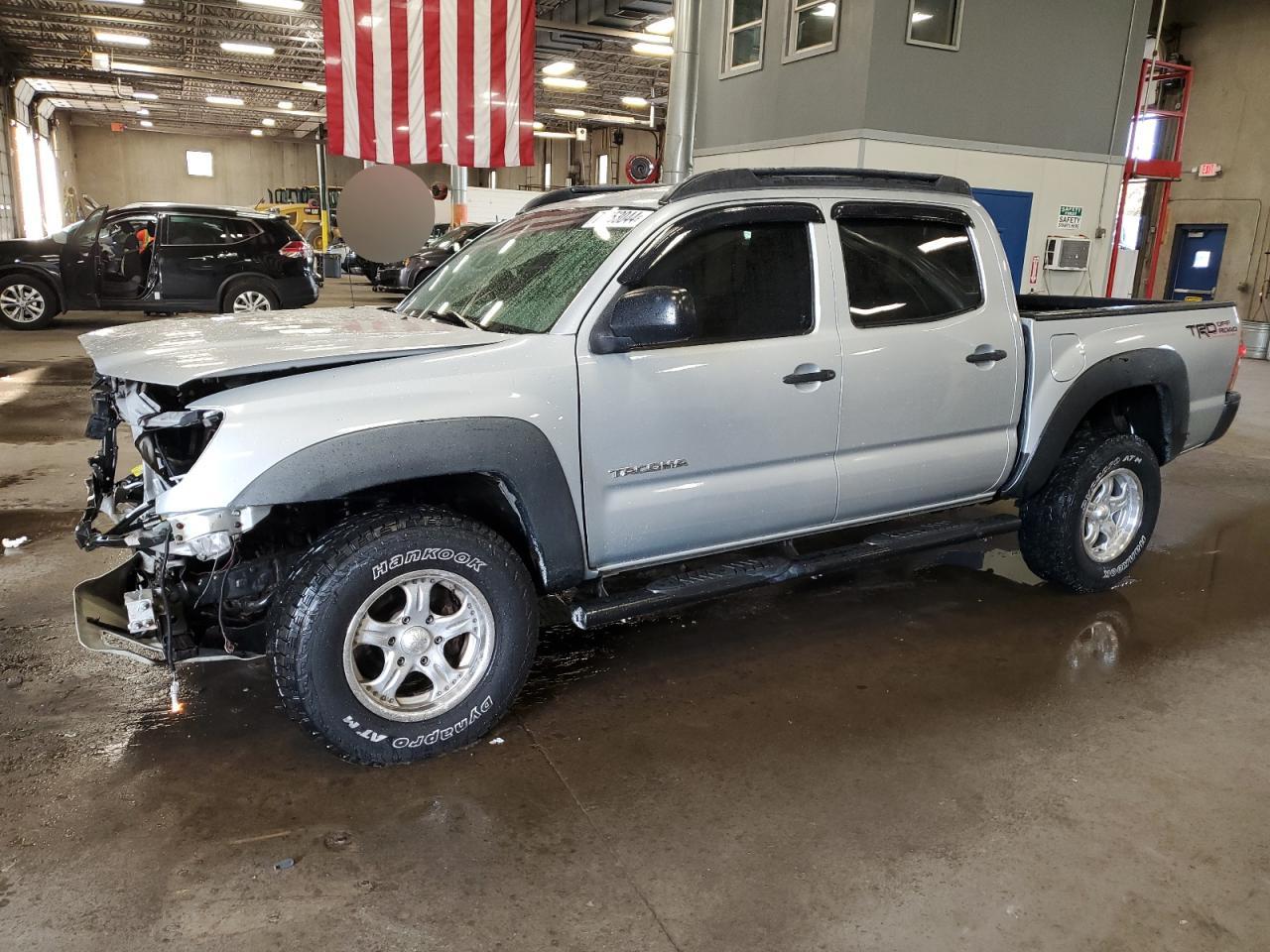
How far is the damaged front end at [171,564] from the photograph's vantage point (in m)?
2.73

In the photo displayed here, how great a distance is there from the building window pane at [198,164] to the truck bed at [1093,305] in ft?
150

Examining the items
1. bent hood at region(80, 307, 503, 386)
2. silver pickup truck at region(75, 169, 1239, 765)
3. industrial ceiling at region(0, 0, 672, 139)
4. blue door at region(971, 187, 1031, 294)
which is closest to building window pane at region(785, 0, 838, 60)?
blue door at region(971, 187, 1031, 294)

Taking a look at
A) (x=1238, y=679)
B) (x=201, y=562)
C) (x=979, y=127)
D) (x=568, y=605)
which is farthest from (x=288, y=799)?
(x=979, y=127)

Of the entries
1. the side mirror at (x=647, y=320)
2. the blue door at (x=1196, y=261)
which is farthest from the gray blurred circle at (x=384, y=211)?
the blue door at (x=1196, y=261)

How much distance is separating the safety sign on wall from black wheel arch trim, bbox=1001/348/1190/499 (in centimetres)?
846

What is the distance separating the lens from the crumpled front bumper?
113 inches

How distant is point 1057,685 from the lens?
3.72 metres

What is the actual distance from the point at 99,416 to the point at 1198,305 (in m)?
4.97

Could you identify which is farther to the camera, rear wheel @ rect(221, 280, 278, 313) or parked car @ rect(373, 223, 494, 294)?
parked car @ rect(373, 223, 494, 294)

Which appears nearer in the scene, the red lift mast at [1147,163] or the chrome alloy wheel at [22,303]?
the red lift mast at [1147,163]

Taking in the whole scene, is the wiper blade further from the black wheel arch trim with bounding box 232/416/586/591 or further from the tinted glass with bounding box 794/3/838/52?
the tinted glass with bounding box 794/3/838/52

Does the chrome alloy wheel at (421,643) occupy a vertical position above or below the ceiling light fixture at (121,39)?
below

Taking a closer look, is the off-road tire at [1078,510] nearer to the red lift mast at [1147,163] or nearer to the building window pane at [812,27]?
the building window pane at [812,27]

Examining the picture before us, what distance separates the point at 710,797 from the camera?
292cm
